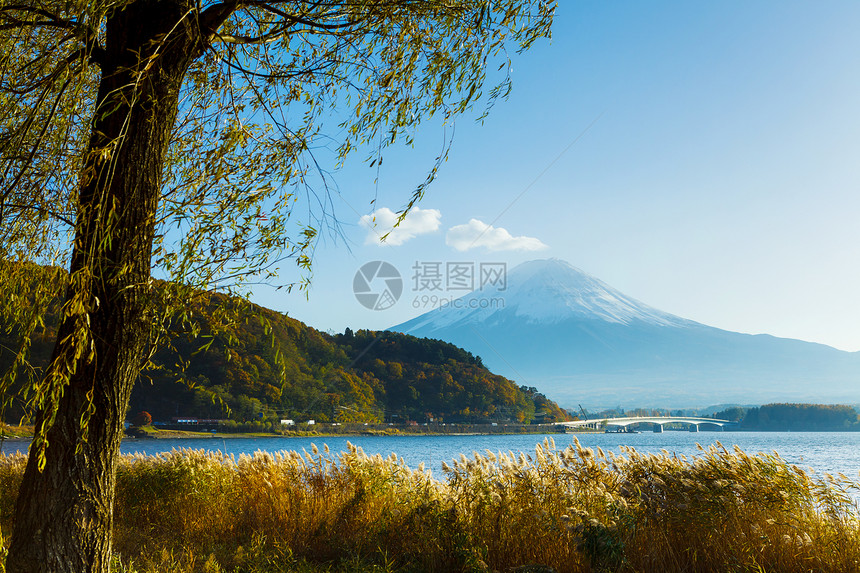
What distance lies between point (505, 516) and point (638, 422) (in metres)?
61.4

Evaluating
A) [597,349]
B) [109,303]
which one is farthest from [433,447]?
[597,349]

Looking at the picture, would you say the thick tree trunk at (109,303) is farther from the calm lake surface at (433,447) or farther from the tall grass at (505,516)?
the calm lake surface at (433,447)

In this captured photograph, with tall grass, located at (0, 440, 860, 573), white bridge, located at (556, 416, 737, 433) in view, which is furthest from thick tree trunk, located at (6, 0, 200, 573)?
white bridge, located at (556, 416, 737, 433)

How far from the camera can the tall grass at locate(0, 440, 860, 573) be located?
13.2ft

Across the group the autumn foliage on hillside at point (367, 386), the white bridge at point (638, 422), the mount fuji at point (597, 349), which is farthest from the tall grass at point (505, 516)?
the mount fuji at point (597, 349)

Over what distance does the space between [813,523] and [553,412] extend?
54.6 metres

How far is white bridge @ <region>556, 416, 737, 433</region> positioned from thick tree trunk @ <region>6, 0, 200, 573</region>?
52493mm

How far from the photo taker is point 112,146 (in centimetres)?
286

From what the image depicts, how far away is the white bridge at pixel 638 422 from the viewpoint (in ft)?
184

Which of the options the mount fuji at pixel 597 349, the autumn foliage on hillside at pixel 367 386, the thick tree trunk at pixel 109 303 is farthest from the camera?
the mount fuji at pixel 597 349

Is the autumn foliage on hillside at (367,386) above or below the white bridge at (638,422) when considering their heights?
above

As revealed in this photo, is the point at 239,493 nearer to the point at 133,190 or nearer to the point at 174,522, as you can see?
the point at 174,522

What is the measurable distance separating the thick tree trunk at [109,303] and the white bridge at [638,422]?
172ft

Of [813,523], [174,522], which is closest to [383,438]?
[174,522]
